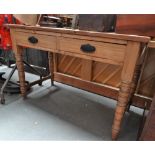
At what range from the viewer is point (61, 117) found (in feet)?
4.69

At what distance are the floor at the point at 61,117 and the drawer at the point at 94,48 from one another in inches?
23.8

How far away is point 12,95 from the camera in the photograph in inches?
69.1

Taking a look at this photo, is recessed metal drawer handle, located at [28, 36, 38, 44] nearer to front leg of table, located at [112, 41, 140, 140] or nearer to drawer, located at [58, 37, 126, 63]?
drawer, located at [58, 37, 126, 63]

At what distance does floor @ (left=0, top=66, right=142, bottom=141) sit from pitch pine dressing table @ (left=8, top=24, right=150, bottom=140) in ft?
0.73

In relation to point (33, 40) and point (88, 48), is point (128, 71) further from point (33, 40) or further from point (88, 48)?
point (33, 40)

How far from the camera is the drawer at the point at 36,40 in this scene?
1198 mm

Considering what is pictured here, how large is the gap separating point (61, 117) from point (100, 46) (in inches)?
29.5

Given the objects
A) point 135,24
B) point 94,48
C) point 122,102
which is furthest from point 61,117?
point 135,24

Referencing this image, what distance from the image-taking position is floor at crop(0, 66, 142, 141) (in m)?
1.24

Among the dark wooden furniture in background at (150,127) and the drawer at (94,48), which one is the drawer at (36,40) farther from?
the dark wooden furniture in background at (150,127)

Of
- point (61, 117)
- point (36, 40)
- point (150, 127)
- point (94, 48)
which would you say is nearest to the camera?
point (150, 127)
